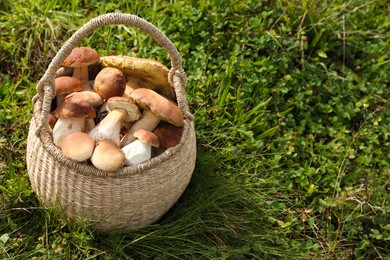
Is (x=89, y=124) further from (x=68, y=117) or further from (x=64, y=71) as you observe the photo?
(x=64, y=71)

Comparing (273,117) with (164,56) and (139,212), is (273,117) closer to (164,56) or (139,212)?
(164,56)

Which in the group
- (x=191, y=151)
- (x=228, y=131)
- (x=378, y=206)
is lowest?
(x=378, y=206)

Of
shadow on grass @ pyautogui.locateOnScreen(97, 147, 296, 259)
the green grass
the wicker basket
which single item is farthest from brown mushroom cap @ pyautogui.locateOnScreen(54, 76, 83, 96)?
shadow on grass @ pyautogui.locateOnScreen(97, 147, 296, 259)

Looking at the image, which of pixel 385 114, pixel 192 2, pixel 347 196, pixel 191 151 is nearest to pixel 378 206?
pixel 347 196

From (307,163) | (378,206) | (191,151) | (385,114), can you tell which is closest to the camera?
(191,151)

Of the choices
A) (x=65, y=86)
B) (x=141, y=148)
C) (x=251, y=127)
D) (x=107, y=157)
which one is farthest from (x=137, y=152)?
(x=251, y=127)

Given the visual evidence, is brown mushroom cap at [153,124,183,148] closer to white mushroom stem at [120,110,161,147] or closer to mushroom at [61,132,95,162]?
white mushroom stem at [120,110,161,147]

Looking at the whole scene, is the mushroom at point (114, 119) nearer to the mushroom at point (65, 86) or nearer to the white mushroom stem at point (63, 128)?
the white mushroom stem at point (63, 128)

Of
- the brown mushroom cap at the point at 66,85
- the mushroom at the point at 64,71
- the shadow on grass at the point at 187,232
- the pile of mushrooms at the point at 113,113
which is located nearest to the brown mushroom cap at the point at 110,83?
the pile of mushrooms at the point at 113,113
